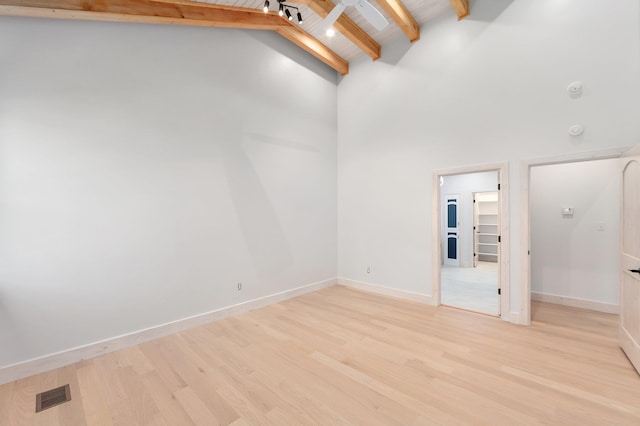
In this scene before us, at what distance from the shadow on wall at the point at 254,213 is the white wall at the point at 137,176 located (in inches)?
0.8

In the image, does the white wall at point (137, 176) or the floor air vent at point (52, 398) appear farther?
the white wall at point (137, 176)

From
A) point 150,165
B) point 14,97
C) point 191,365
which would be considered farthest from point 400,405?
point 14,97

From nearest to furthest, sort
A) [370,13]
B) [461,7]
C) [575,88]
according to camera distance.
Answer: [370,13], [575,88], [461,7]

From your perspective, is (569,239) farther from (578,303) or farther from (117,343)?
(117,343)

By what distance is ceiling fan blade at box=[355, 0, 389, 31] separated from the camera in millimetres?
2684

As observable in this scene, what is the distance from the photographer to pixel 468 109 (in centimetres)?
397

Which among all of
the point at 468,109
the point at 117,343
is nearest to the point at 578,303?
the point at 468,109

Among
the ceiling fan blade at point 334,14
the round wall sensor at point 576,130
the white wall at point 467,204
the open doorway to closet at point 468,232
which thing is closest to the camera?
the ceiling fan blade at point 334,14

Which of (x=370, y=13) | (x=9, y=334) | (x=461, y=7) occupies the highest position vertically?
(x=461, y=7)

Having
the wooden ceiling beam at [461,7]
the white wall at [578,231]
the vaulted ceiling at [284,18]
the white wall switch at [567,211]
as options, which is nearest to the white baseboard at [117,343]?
the vaulted ceiling at [284,18]

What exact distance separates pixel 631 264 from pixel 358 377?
2812 millimetres

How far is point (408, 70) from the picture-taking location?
15.0ft

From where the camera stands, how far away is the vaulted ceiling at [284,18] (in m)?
2.66

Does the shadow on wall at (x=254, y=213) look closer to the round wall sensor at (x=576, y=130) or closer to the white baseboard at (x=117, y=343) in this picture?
the white baseboard at (x=117, y=343)
